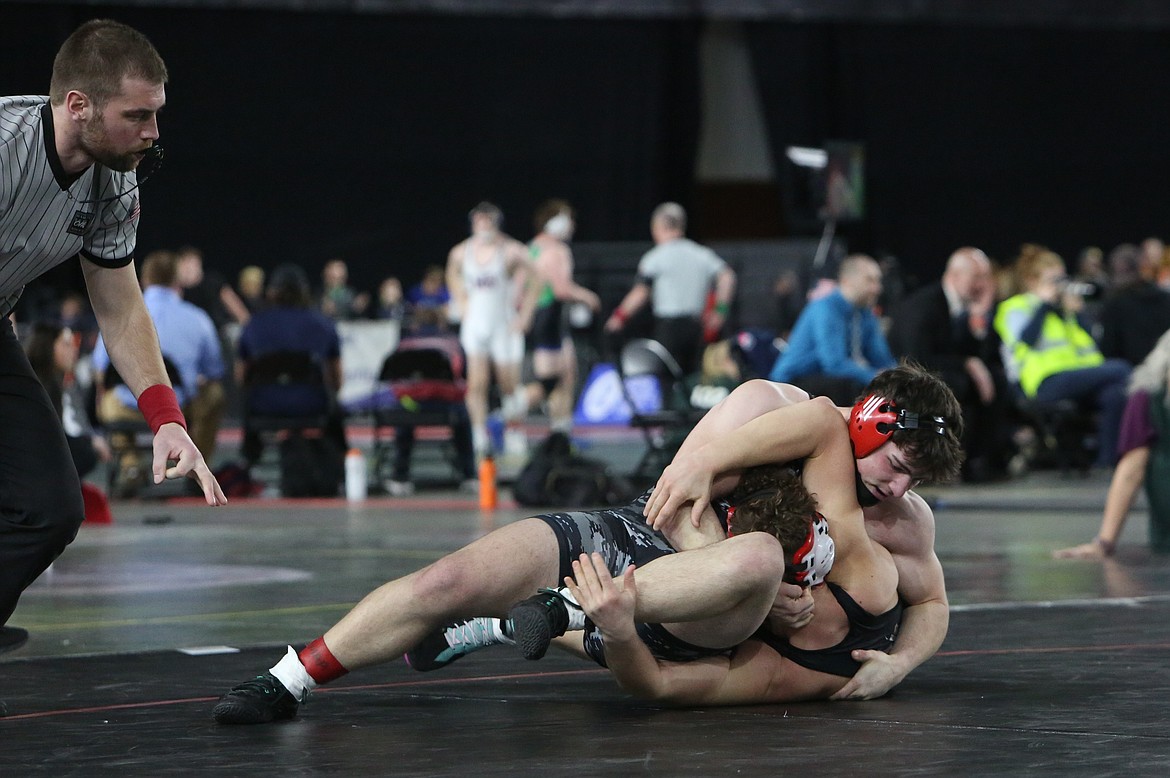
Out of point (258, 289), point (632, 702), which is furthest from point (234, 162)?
point (632, 702)

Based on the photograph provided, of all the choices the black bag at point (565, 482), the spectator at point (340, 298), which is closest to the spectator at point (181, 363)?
the black bag at point (565, 482)

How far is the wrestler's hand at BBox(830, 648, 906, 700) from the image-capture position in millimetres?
4137

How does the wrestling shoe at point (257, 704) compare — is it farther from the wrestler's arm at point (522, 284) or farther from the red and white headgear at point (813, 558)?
the wrestler's arm at point (522, 284)

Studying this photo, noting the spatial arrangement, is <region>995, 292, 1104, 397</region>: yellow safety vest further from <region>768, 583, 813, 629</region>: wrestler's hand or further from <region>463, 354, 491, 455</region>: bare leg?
<region>768, 583, 813, 629</region>: wrestler's hand

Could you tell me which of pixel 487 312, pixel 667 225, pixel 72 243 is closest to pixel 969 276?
pixel 667 225

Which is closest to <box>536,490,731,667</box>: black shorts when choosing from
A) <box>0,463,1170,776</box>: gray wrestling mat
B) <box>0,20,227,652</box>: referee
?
<box>0,463,1170,776</box>: gray wrestling mat

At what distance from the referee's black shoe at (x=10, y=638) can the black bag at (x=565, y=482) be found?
5.24m

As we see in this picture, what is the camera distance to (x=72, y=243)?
3.90 meters

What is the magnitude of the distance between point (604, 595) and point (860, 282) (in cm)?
658

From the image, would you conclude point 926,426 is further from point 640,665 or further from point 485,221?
point 485,221

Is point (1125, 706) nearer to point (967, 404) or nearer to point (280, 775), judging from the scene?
point (280, 775)

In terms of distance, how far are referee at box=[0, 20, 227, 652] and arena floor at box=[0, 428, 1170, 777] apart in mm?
480

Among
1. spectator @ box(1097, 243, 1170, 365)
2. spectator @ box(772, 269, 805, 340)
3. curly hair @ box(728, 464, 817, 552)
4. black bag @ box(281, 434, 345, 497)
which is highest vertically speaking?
curly hair @ box(728, 464, 817, 552)

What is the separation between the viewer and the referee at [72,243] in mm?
3646
